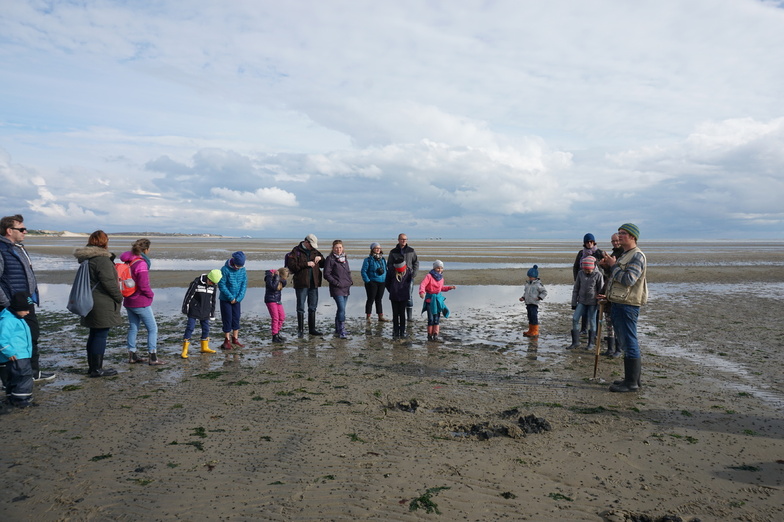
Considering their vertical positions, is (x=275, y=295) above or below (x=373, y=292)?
above

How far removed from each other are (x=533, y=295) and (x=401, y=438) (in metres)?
6.67

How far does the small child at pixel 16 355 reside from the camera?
6.20 metres

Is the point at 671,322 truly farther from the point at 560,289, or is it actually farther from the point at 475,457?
the point at 475,457

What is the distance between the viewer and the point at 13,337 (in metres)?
6.27

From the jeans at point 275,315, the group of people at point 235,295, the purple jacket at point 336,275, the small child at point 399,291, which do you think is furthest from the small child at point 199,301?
the small child at point 399,291

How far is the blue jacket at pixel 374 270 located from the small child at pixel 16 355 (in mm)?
7584

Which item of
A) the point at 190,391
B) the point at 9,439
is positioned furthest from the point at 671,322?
the point at 9,439

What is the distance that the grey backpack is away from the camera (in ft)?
24.1

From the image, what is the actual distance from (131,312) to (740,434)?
9535mm

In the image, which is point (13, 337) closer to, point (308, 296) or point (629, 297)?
point (308, 296)

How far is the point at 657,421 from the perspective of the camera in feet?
19.4

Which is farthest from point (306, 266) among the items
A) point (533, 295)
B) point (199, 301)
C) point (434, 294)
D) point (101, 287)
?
point (533, 295)

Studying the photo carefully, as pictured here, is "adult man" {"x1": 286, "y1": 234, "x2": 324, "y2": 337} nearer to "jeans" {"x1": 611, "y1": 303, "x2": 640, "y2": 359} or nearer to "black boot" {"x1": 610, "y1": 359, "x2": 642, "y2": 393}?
"jeans" {"x1": 611, "y1": 303, "x2": 640, "y2": 359}

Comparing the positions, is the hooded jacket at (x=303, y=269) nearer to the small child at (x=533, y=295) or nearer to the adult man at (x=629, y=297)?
the small child at (x=533, y=295)
